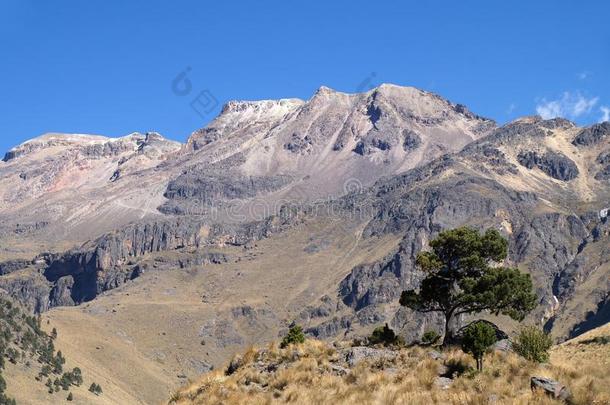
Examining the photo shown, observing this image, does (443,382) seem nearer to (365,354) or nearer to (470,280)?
(365,354)

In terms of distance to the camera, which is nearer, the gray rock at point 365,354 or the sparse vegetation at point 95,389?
the gray rock at point 365,354

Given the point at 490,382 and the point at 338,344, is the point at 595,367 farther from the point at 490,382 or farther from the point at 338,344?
the point at 338,344

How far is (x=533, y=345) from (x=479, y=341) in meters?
2.56

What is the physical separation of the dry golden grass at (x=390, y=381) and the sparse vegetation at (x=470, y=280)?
6.74m

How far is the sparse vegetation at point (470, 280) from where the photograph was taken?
42.5 metres

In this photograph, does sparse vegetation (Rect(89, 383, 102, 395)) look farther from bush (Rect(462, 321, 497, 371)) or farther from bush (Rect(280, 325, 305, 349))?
bush (Rect(462, 321, 497, 371))

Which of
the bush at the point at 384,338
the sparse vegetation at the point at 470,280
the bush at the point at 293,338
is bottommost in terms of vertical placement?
the bush at the point at 293,338

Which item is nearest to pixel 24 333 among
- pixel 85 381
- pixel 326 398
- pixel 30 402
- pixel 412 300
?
pixel 85 381

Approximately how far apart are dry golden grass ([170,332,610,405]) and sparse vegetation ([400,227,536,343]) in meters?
6.74

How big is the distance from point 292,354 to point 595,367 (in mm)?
14659

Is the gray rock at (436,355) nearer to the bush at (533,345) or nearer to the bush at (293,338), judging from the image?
the bush at (533,345)

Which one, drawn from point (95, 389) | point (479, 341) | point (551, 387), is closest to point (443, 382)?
point (479, 341)

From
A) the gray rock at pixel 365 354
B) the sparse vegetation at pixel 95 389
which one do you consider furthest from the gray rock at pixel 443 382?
the sparse vegetation at pixel 95 389

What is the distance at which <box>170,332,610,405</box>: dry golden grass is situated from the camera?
26.7 metres
